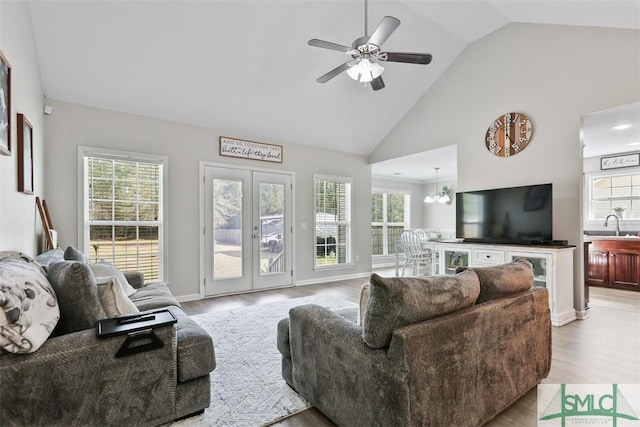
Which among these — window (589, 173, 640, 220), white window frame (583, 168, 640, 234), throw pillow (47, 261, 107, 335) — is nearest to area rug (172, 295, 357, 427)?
throw pillow (47, 261, 107, 335)

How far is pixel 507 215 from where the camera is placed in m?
4.05

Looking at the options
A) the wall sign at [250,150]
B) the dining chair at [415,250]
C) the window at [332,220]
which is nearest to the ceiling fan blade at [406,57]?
the wall sign at [250,150]

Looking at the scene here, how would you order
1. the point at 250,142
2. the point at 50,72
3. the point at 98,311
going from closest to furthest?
the point at 98,311, the point at 50,72, the point at 250,142

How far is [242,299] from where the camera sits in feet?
14.9

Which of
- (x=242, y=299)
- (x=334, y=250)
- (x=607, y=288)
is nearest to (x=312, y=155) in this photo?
(x=334, y=250)

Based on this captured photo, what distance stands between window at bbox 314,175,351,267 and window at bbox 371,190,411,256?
6.05 ft

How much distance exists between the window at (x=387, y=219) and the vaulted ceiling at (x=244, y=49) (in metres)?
3.47

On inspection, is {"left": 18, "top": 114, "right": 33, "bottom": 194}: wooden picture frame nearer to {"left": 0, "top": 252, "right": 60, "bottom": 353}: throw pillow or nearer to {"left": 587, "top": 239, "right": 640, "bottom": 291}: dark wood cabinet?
{"left": 0, "top": 252, "right": 60, "bottom": 353}: throw pillow

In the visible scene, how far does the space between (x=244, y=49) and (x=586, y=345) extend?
15.6 ft

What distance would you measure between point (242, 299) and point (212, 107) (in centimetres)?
283

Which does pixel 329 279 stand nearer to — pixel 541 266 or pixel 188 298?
pixel 188 298

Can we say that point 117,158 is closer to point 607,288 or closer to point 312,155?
point 312,155
